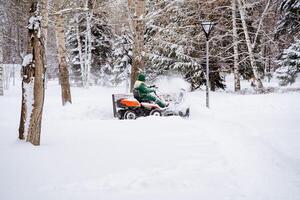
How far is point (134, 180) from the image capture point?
14.5 ft

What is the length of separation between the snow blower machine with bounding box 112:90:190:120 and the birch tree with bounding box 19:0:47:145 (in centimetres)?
515

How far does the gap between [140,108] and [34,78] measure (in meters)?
5.44

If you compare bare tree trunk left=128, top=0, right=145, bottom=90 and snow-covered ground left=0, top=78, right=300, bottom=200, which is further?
bare tree trunk left=128, top=0, right=145, bottom=90

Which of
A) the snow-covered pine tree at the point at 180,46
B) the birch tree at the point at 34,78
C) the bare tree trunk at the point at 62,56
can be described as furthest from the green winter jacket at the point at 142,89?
the snow-covered pine tree at the point at 180,46

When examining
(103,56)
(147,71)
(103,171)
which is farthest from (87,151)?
(103,56)

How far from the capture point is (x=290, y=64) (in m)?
20.1

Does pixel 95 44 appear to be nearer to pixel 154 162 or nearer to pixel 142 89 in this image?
pixel 142 89

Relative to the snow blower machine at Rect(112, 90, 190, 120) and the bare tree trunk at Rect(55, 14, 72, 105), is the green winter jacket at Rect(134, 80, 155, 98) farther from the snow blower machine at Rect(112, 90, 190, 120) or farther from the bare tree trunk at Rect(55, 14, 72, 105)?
the bare tree trunk at Rect(55, 14, 72, 105)

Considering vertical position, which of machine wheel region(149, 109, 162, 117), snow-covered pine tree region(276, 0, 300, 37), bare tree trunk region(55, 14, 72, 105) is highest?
snow-covered pine tree region(276, 0, 300, 37)

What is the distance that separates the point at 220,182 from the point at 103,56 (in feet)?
89.3

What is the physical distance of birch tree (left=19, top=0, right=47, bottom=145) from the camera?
237 inches

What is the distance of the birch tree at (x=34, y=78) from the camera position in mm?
6016

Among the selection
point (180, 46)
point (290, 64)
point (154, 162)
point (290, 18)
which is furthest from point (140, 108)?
point (290, 64)

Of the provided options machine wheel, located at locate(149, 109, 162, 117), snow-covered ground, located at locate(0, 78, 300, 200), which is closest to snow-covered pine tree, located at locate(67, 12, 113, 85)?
machine wheel, located at locate(149, 109, 162, 117)
